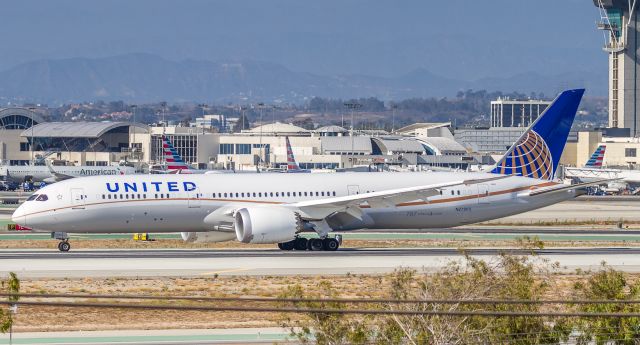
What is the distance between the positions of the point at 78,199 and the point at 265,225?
27.3ft

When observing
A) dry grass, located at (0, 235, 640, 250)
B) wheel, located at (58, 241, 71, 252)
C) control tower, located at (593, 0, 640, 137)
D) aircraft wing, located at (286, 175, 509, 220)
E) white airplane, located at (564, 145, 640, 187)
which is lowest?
dry grass, located at (0, 235, 640, 250)

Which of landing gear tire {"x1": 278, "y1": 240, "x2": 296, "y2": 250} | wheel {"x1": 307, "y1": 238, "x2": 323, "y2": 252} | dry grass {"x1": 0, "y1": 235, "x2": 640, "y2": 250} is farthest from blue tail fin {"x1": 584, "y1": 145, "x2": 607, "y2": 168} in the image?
landing gear tire {"x1": 278, "y1": 240, "x2": 296, "y2": 250}

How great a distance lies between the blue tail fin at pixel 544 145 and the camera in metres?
60.7

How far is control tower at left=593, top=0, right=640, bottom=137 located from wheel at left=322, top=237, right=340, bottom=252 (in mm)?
140394

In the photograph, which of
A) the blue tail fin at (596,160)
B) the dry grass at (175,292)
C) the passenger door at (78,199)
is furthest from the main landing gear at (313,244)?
the blue tail fin at (596,160)

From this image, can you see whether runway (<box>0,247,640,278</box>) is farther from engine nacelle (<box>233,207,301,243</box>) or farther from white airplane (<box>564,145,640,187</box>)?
white airplane (<box>564,145,640,187</box>)

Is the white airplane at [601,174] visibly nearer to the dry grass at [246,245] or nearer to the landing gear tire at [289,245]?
the dry grass at [246,245]

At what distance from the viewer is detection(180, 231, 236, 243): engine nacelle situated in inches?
2218

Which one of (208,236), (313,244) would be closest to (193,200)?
(208,236)

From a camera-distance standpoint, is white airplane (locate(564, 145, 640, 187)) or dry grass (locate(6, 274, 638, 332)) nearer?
dry grass (locate(6, 274, 638, 332))

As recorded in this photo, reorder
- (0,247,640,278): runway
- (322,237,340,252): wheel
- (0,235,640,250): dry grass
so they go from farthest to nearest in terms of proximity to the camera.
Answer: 1. (0,235,640,250): dry grass
2. (322,237,340,252): wheel
3. (0,247,640,278): runway

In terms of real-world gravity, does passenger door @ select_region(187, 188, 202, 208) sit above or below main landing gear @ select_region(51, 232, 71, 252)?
above

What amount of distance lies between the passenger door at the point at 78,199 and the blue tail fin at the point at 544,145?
20.1 meters

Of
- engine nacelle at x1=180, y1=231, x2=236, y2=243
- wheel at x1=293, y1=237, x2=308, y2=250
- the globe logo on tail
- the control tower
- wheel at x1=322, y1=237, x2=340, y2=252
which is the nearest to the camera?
wheel at x1=322, y1=237, x2=340, y2=252
